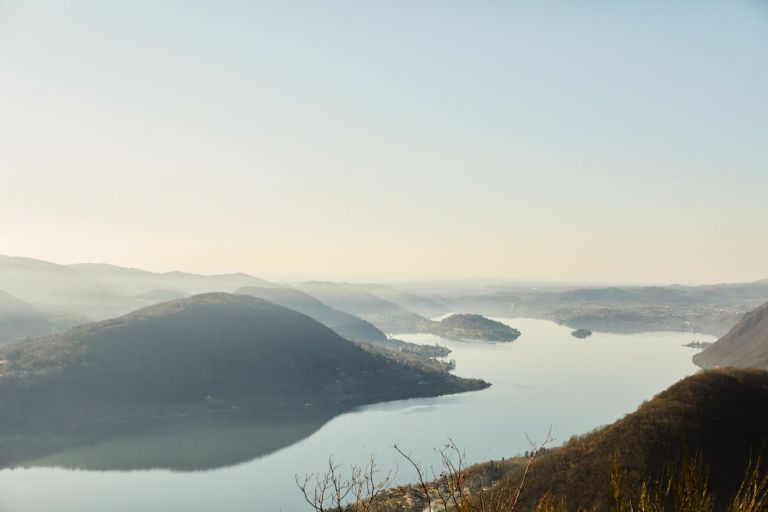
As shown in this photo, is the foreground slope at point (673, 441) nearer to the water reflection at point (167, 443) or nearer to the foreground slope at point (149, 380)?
the water reflection at point (167, 443)

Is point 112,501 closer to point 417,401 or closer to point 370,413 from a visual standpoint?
point 370,413

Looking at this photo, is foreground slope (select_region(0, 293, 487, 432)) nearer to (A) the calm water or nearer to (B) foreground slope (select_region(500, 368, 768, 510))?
(A) the calm water

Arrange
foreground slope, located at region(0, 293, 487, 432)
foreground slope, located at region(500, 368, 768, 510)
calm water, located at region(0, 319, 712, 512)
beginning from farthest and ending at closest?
1. foreground slope, located at region(0, 293, 487, 432)
2. calm water, located at region(0, 319, 712, 512)
3. foreground slope, located at region(500, 368, 768, 510)

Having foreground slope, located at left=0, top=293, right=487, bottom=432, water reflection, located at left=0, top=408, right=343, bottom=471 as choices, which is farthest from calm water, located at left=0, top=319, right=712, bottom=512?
foreground slope, located at left=0, top=293, right=487, bottom=432

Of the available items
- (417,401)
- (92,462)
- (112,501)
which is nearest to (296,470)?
(112,501)

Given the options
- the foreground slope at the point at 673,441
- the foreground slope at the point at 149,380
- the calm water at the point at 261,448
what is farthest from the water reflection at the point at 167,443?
the foreground slope at the point at 673,441

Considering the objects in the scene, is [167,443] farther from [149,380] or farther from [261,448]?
[149,380]

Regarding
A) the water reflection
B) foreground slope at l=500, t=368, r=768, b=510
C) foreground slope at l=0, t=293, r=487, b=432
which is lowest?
the water reflection
